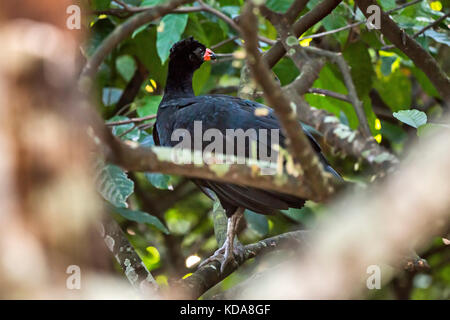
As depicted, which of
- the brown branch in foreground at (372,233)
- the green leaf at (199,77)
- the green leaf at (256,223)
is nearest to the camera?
the brown branch in foreground at (372,233)

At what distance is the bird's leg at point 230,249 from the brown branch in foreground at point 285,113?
1.74 m

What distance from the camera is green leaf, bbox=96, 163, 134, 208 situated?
9.43 feet

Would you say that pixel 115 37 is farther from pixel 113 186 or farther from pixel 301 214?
pixel 301 214

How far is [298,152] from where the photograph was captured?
1.69m

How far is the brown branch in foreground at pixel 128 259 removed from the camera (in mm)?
3005

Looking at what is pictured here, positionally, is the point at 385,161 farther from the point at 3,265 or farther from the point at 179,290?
the point at 179,290

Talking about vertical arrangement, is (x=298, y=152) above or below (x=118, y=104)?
above

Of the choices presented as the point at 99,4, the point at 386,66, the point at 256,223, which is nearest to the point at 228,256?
the point at 256,223

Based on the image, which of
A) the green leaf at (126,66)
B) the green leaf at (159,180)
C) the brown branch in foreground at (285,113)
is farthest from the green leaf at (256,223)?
the brown branch in foreground at (285,113)

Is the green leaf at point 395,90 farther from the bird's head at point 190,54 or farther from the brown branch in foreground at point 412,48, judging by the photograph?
the bird's head at point 190,54

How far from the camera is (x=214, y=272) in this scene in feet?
10.9

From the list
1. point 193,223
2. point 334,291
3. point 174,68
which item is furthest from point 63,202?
point 193,223

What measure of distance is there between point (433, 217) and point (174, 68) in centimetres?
309

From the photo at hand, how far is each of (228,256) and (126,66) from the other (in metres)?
2.10
